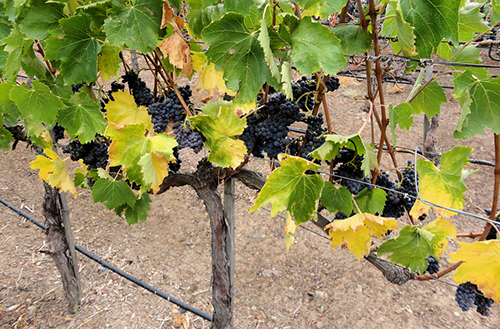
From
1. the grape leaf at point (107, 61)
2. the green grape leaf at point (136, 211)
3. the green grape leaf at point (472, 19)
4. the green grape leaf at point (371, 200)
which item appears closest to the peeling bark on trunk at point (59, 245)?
the green grape leaf at point (136, 211)

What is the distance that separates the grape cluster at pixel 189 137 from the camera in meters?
1.13

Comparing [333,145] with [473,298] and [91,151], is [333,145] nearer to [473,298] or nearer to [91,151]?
[473,298]

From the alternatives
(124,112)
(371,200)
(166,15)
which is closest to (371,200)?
(371,200)

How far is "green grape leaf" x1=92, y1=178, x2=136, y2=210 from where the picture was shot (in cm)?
140

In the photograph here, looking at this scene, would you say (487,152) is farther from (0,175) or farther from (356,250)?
(0,175)

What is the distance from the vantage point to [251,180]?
1466 mm

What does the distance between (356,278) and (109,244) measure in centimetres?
243

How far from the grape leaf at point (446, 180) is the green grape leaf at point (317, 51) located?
48cm

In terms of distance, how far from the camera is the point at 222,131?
42.2 inches

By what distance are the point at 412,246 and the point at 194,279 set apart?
2.39 metres

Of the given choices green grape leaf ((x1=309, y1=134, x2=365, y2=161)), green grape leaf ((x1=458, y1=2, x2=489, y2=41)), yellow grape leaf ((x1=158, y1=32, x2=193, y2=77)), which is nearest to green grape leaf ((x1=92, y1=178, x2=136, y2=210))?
yellow grape leaf ((x1=158, y1=32, x2=193, y2=77))

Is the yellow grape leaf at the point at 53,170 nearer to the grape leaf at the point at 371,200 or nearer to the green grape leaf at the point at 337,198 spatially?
the green grape leaf at the point at 337,198

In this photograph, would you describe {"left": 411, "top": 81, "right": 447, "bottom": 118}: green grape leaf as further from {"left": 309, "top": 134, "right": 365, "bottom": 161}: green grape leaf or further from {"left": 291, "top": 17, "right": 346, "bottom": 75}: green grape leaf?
{"left": 291, "top": 17, "right": 346, "bottom": 75}: green grape leaf

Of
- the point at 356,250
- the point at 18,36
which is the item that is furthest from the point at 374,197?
the point at 18,36
